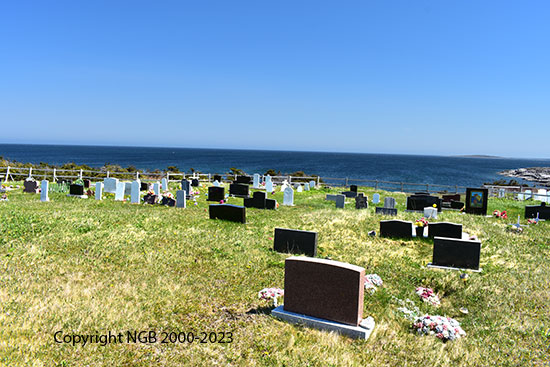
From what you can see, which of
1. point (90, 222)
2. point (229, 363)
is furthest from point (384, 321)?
point (90, 222)

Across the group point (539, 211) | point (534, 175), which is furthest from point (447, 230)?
point (534, 175)

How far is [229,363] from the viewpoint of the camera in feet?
15.7

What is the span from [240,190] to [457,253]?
17588mm

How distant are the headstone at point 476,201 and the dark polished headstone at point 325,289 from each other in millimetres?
16652

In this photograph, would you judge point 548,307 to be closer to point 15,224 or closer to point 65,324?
point 65,324

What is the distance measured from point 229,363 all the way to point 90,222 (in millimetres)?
8881

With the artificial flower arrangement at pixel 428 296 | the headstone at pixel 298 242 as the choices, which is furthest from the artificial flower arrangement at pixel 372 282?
the headstone at pixel 298 242

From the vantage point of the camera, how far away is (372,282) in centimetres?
831

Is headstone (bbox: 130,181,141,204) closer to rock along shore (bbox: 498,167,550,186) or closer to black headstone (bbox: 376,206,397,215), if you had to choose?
black headstone (bbox: 376,206,397,215)

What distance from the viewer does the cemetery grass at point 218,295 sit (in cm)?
Answer: 506

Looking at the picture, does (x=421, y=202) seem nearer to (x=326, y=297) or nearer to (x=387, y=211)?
(x=387, y=211)

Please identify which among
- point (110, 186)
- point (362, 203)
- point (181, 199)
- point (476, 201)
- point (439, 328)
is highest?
point (476, 201)

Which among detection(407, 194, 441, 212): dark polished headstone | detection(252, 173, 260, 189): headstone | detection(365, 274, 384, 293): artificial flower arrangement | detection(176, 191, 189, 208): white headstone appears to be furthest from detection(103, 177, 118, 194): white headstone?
detection(365, 274, 384, 293): artificial flower arrangement

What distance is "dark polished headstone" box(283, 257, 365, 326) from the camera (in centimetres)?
599
